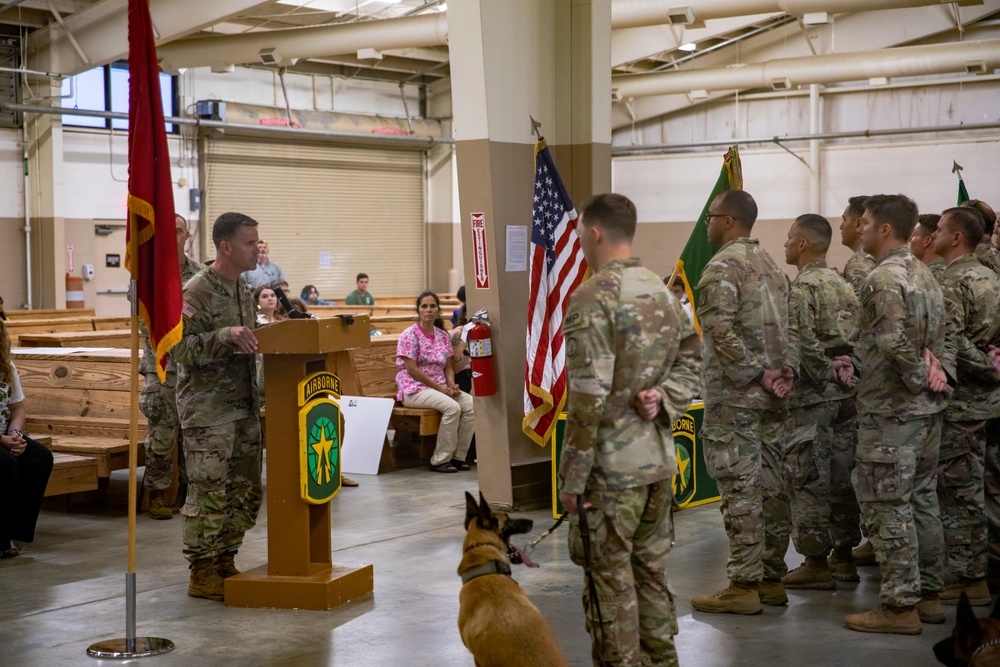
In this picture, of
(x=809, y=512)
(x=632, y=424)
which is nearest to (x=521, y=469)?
(x=809, y=512)

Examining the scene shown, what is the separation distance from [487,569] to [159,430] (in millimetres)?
4195

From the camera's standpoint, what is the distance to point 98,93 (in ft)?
55.1

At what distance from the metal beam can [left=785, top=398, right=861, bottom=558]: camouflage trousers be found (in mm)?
10179

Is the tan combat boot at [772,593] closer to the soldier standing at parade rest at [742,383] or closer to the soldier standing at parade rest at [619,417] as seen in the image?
the soldier standing at parade rest at [742,383]

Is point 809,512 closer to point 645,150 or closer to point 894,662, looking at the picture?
point 894,662

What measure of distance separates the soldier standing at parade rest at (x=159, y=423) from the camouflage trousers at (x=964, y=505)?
465cm

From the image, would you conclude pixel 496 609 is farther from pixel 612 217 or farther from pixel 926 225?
pixel 926 225

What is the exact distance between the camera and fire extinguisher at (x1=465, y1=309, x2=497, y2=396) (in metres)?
7.24

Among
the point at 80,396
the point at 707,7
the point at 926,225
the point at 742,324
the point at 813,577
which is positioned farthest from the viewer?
the point at 707,7

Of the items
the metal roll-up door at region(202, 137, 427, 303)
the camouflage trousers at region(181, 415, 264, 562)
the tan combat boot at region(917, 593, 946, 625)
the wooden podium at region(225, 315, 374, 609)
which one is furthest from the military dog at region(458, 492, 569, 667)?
the metal roll-up door at region(202, 137, 427, 303)

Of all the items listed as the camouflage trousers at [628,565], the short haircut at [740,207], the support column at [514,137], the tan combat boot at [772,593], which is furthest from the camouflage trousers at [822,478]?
the support column at [514,137]

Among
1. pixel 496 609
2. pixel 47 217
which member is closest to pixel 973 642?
pixel 496 609

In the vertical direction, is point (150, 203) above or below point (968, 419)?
above

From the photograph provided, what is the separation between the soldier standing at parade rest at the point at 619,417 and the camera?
3.63 metres
